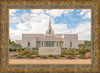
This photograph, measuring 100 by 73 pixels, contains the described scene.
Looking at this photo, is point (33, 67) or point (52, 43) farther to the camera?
point (52, 43)

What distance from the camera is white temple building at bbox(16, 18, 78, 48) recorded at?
23516 millimetres

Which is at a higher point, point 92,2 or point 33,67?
point 92,2

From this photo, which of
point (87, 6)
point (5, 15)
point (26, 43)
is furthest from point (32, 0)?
point (26, 43)

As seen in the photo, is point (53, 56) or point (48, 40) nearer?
point (53, 56)

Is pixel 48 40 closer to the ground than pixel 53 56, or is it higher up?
higher up

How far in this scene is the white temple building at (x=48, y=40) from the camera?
2352cm

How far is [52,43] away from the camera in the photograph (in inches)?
974

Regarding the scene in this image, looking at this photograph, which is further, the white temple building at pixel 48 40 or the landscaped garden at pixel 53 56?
the white temple building at pixel 48 40

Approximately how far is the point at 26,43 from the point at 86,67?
20.4 m

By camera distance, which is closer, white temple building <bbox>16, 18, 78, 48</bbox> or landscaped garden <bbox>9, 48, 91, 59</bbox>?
landscaped garden <bbox>9, 48, 91, 59</bbox>

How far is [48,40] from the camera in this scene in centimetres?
2439

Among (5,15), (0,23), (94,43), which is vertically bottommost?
(94,43)

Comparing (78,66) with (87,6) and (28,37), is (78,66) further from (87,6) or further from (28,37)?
(28,37)

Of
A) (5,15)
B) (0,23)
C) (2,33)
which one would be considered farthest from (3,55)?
(5,15)
